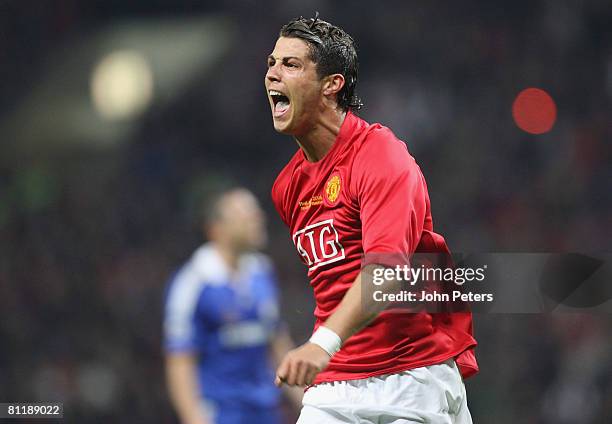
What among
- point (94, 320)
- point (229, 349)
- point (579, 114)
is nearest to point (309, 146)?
point (229, 349)

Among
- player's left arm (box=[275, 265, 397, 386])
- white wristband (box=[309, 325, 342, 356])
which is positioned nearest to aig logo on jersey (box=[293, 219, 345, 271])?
player's left arm (box=[275, 265, 397, 386])

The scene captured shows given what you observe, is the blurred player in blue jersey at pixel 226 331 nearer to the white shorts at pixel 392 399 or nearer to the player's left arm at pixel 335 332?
the white shorts at pixel 392 399

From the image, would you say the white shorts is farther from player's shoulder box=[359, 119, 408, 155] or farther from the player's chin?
the player's chin

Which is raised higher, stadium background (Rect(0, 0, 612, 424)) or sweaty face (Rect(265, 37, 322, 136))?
stadium background (Rect(0, 0, 612, 424))

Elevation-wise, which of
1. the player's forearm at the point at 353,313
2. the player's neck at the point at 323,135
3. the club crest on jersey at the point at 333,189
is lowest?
the player's forearm at the point at 353,313

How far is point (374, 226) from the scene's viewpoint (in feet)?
9.95

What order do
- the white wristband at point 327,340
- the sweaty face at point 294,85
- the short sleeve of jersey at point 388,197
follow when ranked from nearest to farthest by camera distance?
1. the white wristband at point 327,340
2. the short sleeve of jersey at point 388,197
3. the sweaty face at point 294,85

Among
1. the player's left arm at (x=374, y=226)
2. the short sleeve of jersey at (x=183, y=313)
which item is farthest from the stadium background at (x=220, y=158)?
the player's left arm at (x=374, y=226)

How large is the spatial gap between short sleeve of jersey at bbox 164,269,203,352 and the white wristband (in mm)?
3328

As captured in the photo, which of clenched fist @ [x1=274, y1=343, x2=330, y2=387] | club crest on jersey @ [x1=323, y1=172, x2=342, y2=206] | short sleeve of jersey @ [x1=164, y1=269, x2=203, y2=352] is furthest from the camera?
short sleeve of jersey @ [x1=164, y1=269, x2=203, y2=352]

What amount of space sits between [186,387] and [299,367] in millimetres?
3382

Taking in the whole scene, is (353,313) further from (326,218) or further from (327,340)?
(326,218)

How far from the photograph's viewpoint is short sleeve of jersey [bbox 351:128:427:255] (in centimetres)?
299

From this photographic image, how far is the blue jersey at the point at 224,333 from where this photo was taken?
6.09 metres
